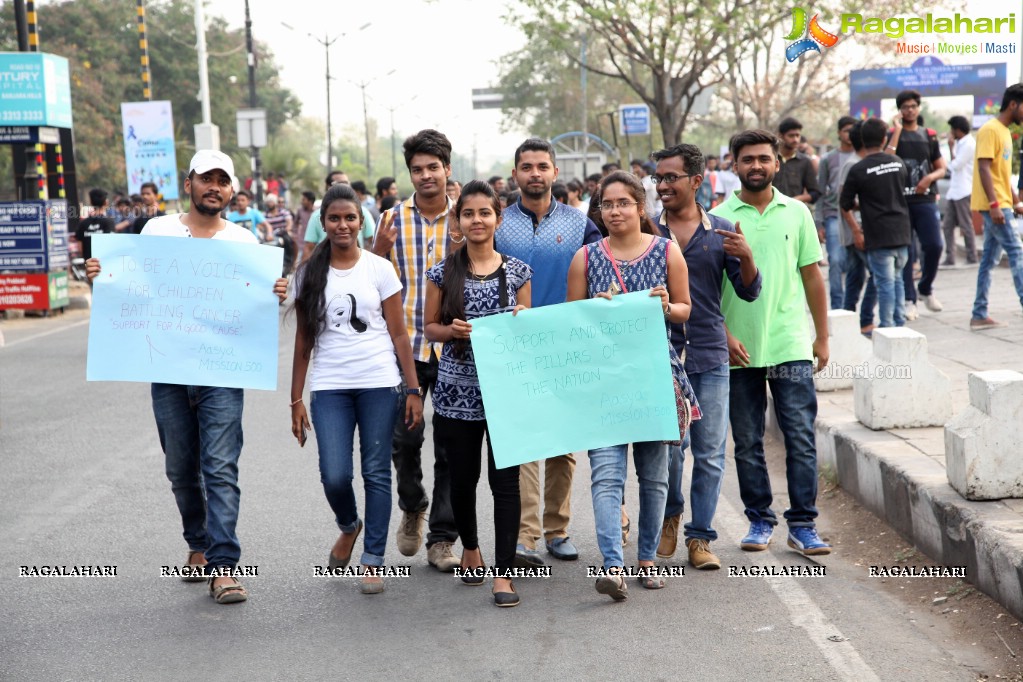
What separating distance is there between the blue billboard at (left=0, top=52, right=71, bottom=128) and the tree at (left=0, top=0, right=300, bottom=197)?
22912 mm

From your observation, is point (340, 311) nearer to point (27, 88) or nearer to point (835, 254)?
point (835, 254)

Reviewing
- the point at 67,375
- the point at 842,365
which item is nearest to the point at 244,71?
the point at 67,375

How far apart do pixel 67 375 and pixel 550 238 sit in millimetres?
8411

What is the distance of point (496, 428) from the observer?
→ 5.23 meters

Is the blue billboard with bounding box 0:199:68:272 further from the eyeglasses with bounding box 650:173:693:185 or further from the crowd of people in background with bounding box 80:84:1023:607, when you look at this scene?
the eyeglasses with bounding box 650:173:693:185

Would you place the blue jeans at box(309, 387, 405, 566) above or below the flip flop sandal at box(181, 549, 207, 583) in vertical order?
above

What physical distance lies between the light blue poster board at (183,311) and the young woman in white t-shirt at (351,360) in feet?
0.70

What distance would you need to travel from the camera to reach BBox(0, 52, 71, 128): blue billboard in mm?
18781

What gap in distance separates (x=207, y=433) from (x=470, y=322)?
1.27 meters

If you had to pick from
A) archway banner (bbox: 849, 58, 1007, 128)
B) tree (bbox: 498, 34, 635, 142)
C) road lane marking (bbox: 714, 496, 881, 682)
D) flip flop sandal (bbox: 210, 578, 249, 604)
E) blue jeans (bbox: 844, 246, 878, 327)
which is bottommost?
road lane marking (bbox: 714, 496, 881, 682)

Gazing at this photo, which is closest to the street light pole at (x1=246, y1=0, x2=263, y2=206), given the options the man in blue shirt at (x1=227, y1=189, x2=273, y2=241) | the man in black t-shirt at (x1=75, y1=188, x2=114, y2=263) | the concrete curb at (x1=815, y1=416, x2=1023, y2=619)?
the man in black t-shirt at (x1=75, y1=188, x2=114, y2=263)

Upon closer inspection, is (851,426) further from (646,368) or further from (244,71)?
(244,71)

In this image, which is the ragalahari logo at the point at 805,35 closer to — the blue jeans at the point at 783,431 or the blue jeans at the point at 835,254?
the blue jeans at the point at 835,254

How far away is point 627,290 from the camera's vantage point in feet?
17.6
